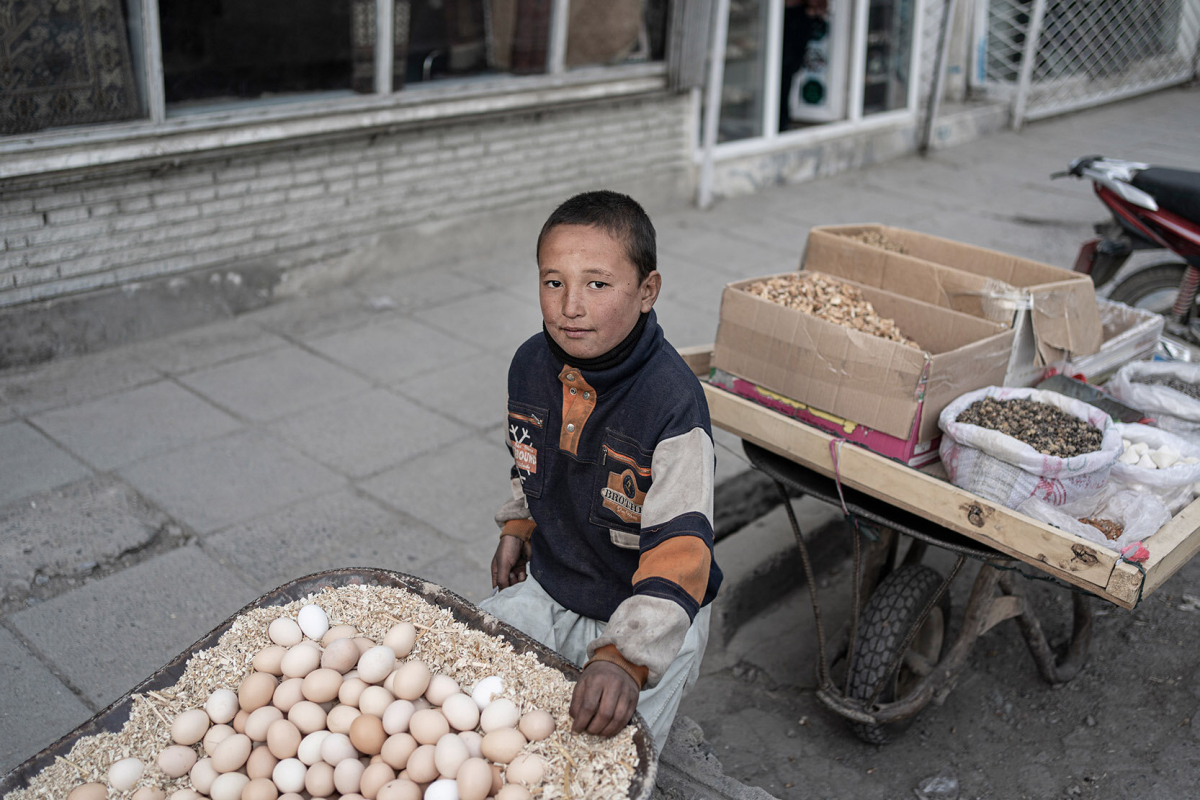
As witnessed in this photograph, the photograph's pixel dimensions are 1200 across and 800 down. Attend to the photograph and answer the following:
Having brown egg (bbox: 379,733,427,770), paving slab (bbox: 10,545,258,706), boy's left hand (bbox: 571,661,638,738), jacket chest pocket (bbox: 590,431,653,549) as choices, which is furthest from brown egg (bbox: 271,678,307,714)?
paving slab (bbox: 10,545,258,706)

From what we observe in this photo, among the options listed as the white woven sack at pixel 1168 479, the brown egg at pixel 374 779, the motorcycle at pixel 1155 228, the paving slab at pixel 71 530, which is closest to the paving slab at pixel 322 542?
the paving slab at pixel 71 530

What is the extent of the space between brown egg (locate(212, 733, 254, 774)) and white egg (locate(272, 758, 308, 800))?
0.21 ft

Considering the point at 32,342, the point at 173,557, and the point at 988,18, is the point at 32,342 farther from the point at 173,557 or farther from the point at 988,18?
the point at 988,18

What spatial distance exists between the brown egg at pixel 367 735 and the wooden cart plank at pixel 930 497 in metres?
1.36

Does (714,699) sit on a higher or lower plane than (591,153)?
lower

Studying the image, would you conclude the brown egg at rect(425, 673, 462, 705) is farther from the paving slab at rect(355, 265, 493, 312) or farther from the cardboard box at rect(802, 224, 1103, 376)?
the paving slab at rect(355, 265, 493, 312)

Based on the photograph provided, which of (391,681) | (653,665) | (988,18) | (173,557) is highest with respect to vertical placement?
(988,18)

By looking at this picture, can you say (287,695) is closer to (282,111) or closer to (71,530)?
(71,530)

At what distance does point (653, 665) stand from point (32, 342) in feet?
12.9

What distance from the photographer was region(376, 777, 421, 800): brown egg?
1.60 m

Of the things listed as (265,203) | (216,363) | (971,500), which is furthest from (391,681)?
(265,203)

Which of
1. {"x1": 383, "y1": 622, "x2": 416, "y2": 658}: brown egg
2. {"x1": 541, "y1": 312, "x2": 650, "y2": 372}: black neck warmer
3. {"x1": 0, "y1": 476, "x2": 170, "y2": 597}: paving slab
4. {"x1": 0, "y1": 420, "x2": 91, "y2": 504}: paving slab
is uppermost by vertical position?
{"x1": 541, "y1": 312, "x2": 650, "y2": 372}: black neck warmer

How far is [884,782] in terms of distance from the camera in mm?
2830

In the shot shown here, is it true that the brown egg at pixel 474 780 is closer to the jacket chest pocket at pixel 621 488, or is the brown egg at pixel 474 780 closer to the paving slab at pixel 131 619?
the jacket chest pocket at pixel 621 488
